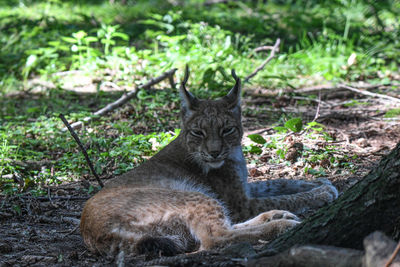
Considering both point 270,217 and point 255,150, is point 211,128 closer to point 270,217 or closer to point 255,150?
point 270,217

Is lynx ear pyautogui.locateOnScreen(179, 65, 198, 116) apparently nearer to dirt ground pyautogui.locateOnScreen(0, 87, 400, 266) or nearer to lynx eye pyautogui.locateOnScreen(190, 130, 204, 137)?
lynx eye pyautogui.locateOnScreen(190, 130, 204, 137)

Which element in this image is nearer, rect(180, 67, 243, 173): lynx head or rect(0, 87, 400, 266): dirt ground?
rect(0, 87, 400, 266): dirt ground

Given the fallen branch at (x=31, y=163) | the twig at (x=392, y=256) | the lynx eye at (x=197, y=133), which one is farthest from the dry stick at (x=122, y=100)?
the twig at (x=392, y=256)

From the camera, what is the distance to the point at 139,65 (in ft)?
27.0

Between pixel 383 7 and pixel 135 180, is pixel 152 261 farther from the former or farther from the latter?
pixel 383 7

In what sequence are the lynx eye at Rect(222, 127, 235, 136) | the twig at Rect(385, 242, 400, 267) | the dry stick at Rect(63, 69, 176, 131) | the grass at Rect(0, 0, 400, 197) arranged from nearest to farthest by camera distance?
the twig at Rect(385, 242, 400, 267) < the lynx eye at Rect(222, 127, 235, 136) < the grass at Rect(0, 0, 400, 197) < the dry stick at Rect(63, 69, 176, 131)

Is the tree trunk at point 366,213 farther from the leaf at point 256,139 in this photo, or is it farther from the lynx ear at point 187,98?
the leaf at point 256,139

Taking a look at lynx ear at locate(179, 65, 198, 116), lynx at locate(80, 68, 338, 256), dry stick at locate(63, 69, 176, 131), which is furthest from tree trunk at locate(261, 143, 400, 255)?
dry stick at locate(63, 69, 176, 131)

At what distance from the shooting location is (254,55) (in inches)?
361

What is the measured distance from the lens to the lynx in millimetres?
3225

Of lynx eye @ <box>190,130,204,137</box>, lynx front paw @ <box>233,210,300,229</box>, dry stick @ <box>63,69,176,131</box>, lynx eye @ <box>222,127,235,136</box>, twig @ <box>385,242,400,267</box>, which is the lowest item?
dry stick @ <box>63,69,176,131</box>

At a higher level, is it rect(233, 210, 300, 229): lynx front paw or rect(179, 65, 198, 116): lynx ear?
rect(179, 65, 198, 116): lynx ear

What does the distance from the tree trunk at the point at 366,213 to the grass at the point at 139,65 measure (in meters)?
3.03

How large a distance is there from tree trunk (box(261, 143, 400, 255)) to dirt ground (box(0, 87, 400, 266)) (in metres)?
0.48
